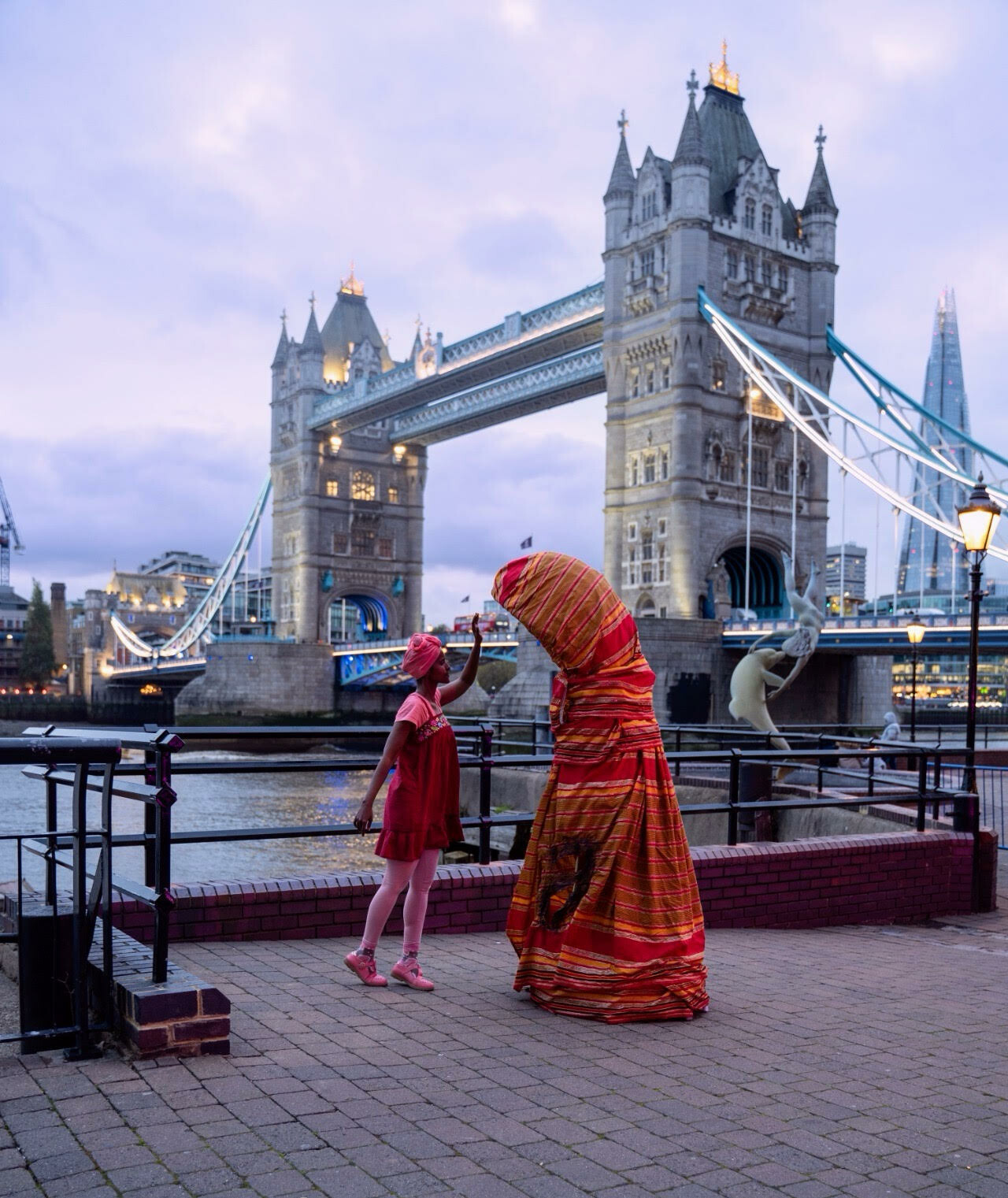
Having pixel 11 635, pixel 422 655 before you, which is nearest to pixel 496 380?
pixel 422 655

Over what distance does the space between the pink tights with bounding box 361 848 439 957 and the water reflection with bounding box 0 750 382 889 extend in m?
4.78

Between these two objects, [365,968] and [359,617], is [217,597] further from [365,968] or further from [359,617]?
[365,968]

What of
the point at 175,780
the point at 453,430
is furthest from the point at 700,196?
the point at 175,780

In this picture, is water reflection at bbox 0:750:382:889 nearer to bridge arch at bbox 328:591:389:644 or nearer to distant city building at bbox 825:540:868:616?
bridge arch at bbox 328:591:389:644

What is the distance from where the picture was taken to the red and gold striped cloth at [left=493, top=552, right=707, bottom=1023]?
14.5 ft

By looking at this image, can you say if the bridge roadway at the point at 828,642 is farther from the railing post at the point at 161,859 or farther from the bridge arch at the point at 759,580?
the railing post at the point at 161,859

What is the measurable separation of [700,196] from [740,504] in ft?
37.6

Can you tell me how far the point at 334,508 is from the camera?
68.4 metres

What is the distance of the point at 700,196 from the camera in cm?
4459

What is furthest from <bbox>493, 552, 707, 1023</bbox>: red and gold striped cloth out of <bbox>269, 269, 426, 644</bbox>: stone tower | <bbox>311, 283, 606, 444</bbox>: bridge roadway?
<bbox>269, 269, 426, 644</bbox>: stone tower

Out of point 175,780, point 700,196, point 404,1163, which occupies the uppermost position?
point 700,196

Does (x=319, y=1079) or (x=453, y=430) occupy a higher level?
(x=453, y=430)

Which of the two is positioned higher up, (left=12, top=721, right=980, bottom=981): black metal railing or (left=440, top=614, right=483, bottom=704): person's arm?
(left=440, top=614, right=483, bottom=704): person's arm

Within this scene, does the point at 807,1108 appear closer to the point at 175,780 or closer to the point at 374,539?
the point at 175,780
